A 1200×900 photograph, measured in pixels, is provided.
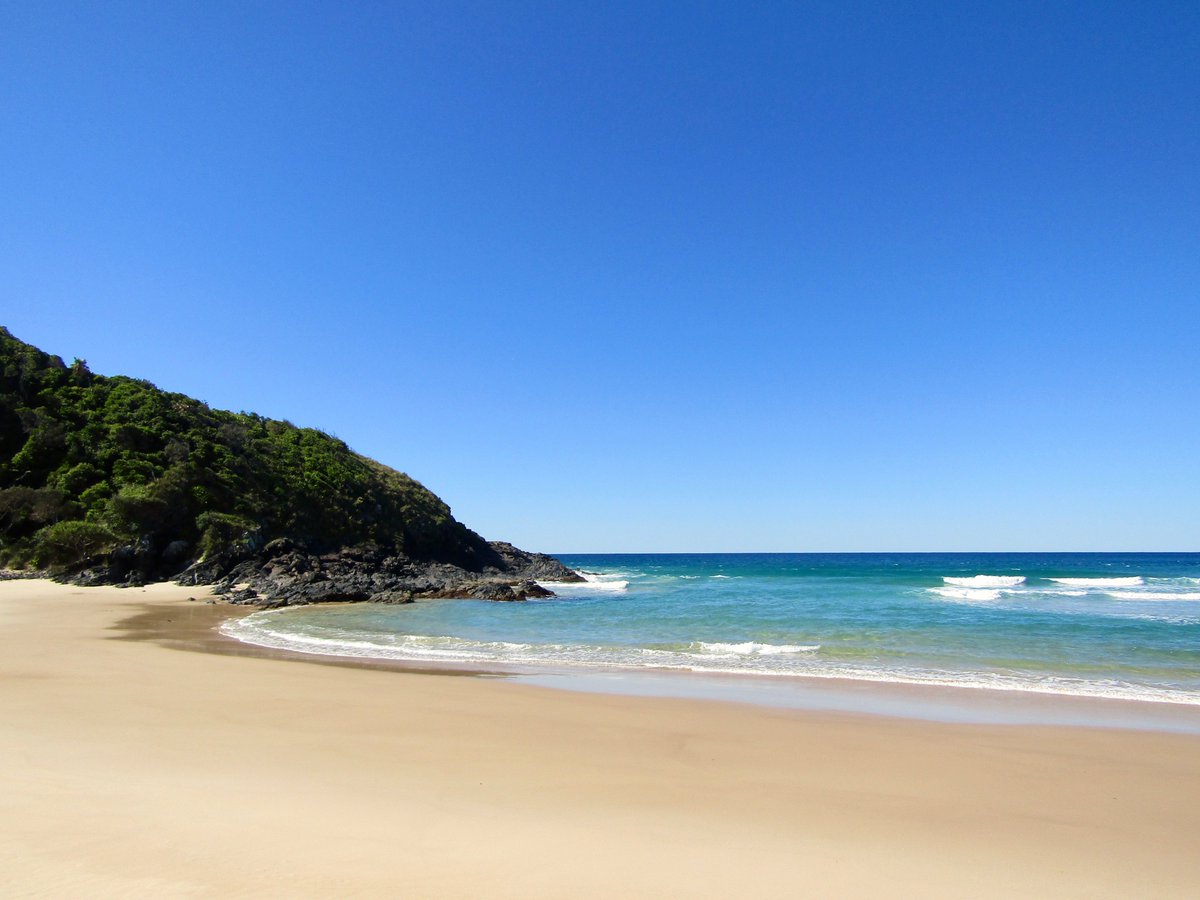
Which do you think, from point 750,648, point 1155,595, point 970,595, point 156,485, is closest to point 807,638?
point 750,648

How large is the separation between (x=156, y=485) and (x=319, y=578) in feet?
33.1

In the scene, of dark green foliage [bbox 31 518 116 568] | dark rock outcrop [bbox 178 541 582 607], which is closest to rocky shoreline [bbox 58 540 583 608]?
dark rock outcrop [bbox 178 541 582 607]

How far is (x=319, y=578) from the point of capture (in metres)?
36.3

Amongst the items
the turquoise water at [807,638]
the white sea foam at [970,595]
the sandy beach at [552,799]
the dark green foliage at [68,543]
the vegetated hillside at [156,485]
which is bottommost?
the white sea foam at [970,595]

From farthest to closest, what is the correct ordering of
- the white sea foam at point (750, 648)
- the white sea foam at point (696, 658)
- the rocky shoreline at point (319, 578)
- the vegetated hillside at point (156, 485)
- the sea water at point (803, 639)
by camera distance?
1. the vegetated hillside at point (156, 485)
2. the rocky shoreline at point (319, 578)
3. the white sea foam at point (750, 648)
4. the sea water at point (803, 639)
5. the white sea foam at point (696, 658)

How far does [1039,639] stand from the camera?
19.1 metres

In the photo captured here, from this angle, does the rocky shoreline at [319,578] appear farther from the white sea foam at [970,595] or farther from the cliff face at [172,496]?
the white sea foam at [970,595]

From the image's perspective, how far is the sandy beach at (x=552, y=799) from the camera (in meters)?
4.31

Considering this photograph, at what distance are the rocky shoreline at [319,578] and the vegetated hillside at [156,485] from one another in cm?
107

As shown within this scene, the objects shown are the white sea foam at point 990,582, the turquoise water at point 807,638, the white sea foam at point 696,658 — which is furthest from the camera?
the white sea foam at point 990,582

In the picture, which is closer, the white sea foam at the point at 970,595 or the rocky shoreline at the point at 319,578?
the rocky shoreline at the point at 319,578

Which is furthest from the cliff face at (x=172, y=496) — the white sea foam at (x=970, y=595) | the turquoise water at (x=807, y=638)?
the white sea foam at (x=970, y=595)

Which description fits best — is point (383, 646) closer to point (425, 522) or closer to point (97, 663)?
point (97, 663)

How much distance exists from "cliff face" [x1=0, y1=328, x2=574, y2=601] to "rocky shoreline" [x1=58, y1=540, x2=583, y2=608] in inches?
6.3
